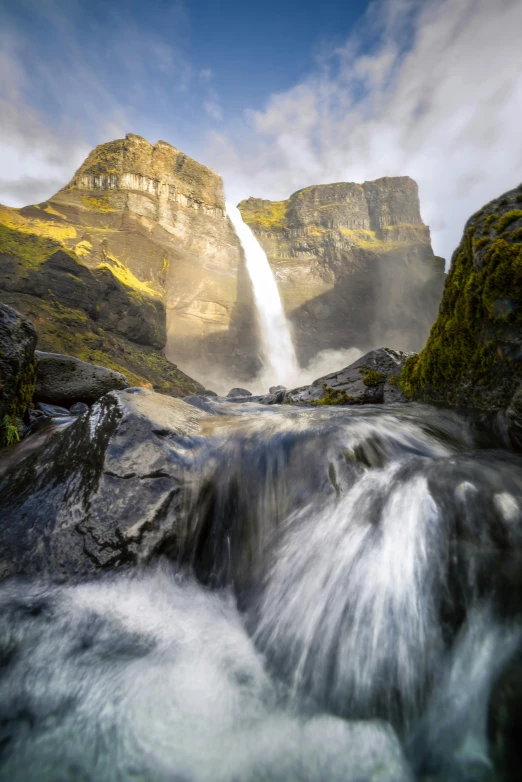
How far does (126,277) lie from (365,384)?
4523 centimetres

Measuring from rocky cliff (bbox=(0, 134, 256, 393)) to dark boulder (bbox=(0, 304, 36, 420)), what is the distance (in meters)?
21.9

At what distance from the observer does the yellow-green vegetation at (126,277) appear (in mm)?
43969

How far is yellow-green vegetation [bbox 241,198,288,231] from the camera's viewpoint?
85.6 m

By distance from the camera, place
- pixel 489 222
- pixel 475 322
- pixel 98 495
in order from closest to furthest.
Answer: pixel 98 495 → pixel 489 222 → pixel 475 322

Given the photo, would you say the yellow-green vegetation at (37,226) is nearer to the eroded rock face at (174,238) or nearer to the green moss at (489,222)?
the eroded rock face at (174,238)

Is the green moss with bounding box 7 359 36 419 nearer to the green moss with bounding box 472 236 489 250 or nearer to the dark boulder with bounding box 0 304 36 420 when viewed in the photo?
the dark boulder with bounding box 0 304 36 420

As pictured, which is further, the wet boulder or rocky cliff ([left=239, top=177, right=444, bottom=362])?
rocky cliff ([left=239, top=177, right=444, bottom=362])

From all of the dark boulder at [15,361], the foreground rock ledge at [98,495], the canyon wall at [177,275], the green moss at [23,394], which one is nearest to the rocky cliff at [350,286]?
the canyon wall at [177,275]

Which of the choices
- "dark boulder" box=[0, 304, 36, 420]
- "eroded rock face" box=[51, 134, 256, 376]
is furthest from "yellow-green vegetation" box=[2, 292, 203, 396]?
"dark boulder" box=[0, 304, 36, 420]

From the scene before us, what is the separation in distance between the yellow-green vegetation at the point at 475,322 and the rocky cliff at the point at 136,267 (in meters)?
26.5

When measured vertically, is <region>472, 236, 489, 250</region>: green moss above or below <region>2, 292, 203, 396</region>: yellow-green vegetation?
below

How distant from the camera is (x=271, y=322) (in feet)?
205

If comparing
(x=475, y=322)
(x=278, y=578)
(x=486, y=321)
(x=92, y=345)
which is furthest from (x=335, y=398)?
(x=92, y=345)

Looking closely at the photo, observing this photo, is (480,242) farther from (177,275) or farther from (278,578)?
(177,275)
